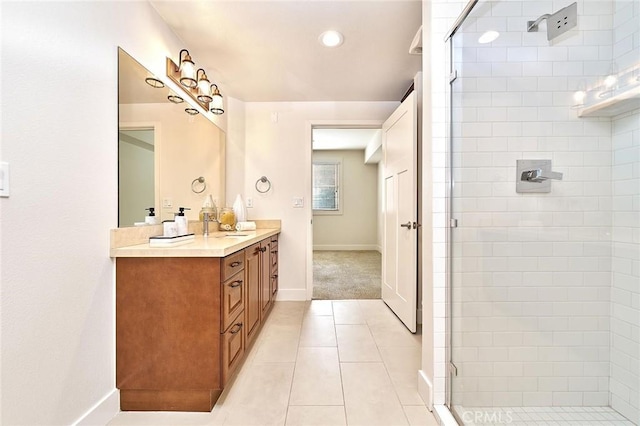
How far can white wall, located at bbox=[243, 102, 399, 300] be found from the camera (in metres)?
3.32

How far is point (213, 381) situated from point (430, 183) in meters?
1.51

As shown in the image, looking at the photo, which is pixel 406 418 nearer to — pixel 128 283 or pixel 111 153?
pixel 128 283

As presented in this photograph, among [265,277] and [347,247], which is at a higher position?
[265,277]

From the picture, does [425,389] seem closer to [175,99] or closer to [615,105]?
[615,105]

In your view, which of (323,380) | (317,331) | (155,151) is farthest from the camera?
(317,331)

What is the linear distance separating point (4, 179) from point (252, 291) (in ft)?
4.76

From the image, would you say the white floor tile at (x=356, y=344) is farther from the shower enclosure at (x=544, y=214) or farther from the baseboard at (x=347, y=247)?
the baseboard at (x=347, y=247)

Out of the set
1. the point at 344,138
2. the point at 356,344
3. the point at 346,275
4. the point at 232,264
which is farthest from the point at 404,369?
the point at 344,138

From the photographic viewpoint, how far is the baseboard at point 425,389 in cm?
150

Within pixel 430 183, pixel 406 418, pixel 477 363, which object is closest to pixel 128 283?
pixel 406 418

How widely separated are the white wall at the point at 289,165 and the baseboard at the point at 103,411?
6.39 feet

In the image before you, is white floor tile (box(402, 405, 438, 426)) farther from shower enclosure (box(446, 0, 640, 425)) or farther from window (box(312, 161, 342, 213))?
window (box(312, 161, 342, 213))

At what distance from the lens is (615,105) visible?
4.01 feet

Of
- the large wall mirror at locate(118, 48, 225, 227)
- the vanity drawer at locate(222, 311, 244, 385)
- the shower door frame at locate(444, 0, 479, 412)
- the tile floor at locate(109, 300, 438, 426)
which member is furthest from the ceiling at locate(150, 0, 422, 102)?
the tile floor at locate(109, 300, 438, 426)
